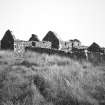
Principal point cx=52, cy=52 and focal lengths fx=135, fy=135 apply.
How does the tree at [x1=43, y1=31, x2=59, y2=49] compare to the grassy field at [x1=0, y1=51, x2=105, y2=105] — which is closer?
the grassy field at [x1=0, y1=51, x2=105, y2=105]

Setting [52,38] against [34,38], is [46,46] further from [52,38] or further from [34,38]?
[34,38]

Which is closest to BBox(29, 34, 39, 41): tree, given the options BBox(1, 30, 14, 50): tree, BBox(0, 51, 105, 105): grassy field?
BBox(1, 30, 14, 50): tree

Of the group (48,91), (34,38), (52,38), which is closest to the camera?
(48,91)

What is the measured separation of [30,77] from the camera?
20.2 feet

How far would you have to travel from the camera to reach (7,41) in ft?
52.4

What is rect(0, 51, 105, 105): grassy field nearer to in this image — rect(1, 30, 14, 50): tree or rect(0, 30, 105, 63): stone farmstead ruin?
rect(0, 30, 105, 63): stone farmstead ruin

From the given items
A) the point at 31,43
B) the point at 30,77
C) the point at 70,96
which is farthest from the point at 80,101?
the point at 31,43

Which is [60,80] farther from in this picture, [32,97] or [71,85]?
[32,97]

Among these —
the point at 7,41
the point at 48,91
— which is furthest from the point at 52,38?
the point at 48,91

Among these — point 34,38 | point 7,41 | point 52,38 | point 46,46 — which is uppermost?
point 34,38

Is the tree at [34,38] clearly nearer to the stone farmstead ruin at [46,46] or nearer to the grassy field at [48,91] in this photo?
the stone farmstead ruin at [46,46]

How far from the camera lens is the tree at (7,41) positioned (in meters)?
15.5

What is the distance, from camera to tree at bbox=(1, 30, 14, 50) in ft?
50.9

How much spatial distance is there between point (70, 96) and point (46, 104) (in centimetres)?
102
